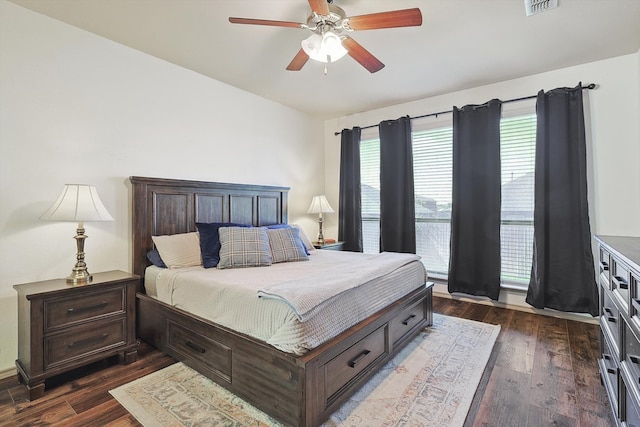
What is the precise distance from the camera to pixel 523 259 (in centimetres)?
358

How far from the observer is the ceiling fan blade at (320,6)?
72.2 inches

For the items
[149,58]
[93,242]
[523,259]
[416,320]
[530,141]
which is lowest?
[416,320]

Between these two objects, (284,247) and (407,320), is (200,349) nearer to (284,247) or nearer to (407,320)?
(284,247)

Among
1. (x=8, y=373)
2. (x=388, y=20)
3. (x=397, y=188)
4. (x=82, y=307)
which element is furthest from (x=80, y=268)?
(x=397, y=188)

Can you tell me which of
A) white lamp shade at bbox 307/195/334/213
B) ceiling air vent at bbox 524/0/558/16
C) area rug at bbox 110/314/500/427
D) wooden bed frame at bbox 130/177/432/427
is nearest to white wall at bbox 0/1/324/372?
wooden bed frame at bbox 130/177/432/427

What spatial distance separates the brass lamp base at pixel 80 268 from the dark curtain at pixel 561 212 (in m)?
4.21

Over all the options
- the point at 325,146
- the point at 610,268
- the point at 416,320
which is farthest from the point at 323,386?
the point at 325,146

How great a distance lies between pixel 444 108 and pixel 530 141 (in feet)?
3.56

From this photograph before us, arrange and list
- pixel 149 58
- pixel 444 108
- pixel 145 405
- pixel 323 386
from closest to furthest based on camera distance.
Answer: pixel 323 386
pixel 145 405
pixel 149 58
pixel 444 108

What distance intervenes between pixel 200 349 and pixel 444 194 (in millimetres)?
3372

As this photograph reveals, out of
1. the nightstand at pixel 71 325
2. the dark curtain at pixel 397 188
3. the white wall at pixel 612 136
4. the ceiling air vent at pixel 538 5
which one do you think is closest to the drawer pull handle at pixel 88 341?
the nightstand at pixel 71 325

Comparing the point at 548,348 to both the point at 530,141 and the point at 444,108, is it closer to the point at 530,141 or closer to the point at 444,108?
the point at 530,141

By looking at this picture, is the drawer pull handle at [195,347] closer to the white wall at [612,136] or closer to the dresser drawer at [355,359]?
the dresser drawer at [355,359]

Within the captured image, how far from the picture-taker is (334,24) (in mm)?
2123
